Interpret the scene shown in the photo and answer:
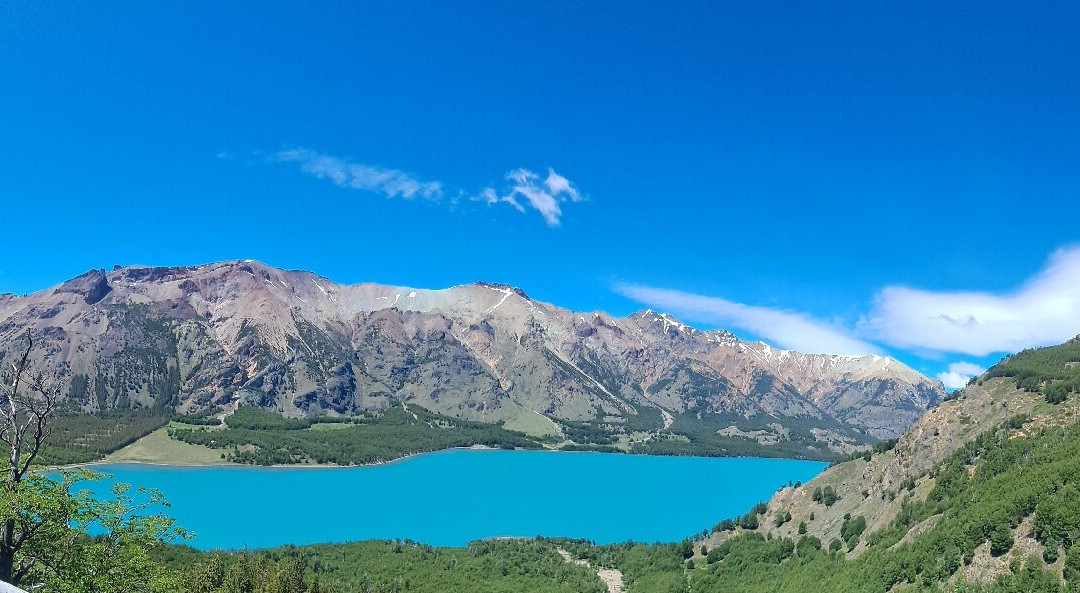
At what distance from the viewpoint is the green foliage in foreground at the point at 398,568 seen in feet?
227

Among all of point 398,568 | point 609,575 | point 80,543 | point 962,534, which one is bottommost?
point 398,568

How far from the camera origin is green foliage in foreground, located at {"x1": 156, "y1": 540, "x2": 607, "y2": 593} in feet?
227

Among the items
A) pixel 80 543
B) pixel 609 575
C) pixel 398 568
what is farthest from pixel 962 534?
pixel 398 568

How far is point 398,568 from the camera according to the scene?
96625 millimetres

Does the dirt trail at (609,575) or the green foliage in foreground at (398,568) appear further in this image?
the dirt trail at (609,575)

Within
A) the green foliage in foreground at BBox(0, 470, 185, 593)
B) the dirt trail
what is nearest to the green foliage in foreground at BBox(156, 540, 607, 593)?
the dirt trail

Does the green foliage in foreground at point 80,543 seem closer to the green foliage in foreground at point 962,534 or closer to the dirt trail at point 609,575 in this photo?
the green foliage in foreground at point 962,534

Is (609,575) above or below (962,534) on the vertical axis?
below

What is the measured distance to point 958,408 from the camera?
70.8 meters

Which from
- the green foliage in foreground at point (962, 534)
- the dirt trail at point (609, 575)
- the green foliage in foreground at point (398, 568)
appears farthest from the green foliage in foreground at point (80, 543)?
the dirt trail at point (609, 575)

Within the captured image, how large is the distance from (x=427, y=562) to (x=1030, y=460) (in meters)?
81.8

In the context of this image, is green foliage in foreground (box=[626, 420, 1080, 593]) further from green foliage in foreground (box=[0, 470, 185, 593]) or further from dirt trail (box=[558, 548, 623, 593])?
green foliage in foreground (box=[0, 470, 185, 593])

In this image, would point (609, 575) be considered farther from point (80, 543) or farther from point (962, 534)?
point (80, 543)

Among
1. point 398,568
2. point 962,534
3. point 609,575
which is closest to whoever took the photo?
point 962,534
